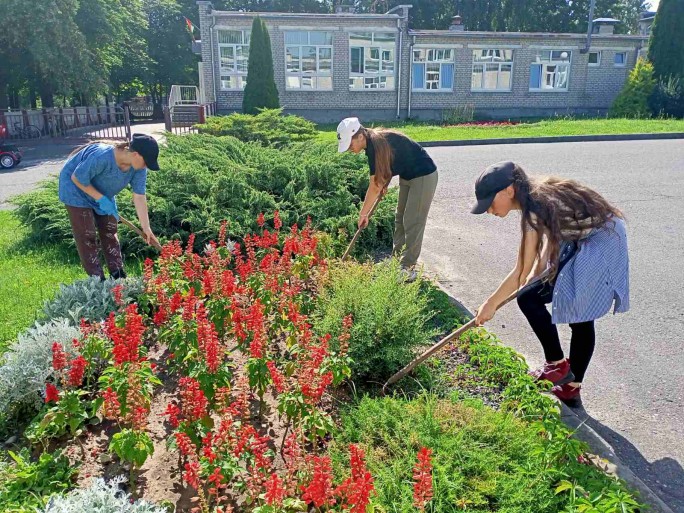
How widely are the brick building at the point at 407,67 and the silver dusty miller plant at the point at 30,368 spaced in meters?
21.6

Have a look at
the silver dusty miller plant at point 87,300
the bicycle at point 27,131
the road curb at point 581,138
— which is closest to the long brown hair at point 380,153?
the silver dusty miller plant at point 87,300

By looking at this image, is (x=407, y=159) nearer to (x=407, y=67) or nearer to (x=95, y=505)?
(x=95, y=505)

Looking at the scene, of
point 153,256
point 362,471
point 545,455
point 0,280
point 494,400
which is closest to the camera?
point 362,471

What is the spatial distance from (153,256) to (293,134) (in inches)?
191

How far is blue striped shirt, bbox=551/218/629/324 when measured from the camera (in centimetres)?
306

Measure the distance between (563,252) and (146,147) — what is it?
9.70 ft

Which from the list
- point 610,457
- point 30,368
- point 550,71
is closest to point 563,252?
point 610,457

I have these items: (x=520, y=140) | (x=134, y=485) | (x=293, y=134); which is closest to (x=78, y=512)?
(x=134, y=485)

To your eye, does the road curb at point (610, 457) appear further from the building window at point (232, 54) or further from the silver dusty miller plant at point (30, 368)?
the building window at point (232, 54)

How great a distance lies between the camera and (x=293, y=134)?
33.9 ft

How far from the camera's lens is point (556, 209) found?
2.86 m

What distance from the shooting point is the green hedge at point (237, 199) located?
20.1 feet

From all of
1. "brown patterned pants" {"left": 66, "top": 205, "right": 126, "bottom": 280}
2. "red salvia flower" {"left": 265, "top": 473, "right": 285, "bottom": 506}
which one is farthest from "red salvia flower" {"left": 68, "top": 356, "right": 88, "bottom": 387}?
"brown patterned pants" {"left": 66, "top": 205, "right": 126, "bottom": 280}

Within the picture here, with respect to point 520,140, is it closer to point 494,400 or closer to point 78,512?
point 494,400
